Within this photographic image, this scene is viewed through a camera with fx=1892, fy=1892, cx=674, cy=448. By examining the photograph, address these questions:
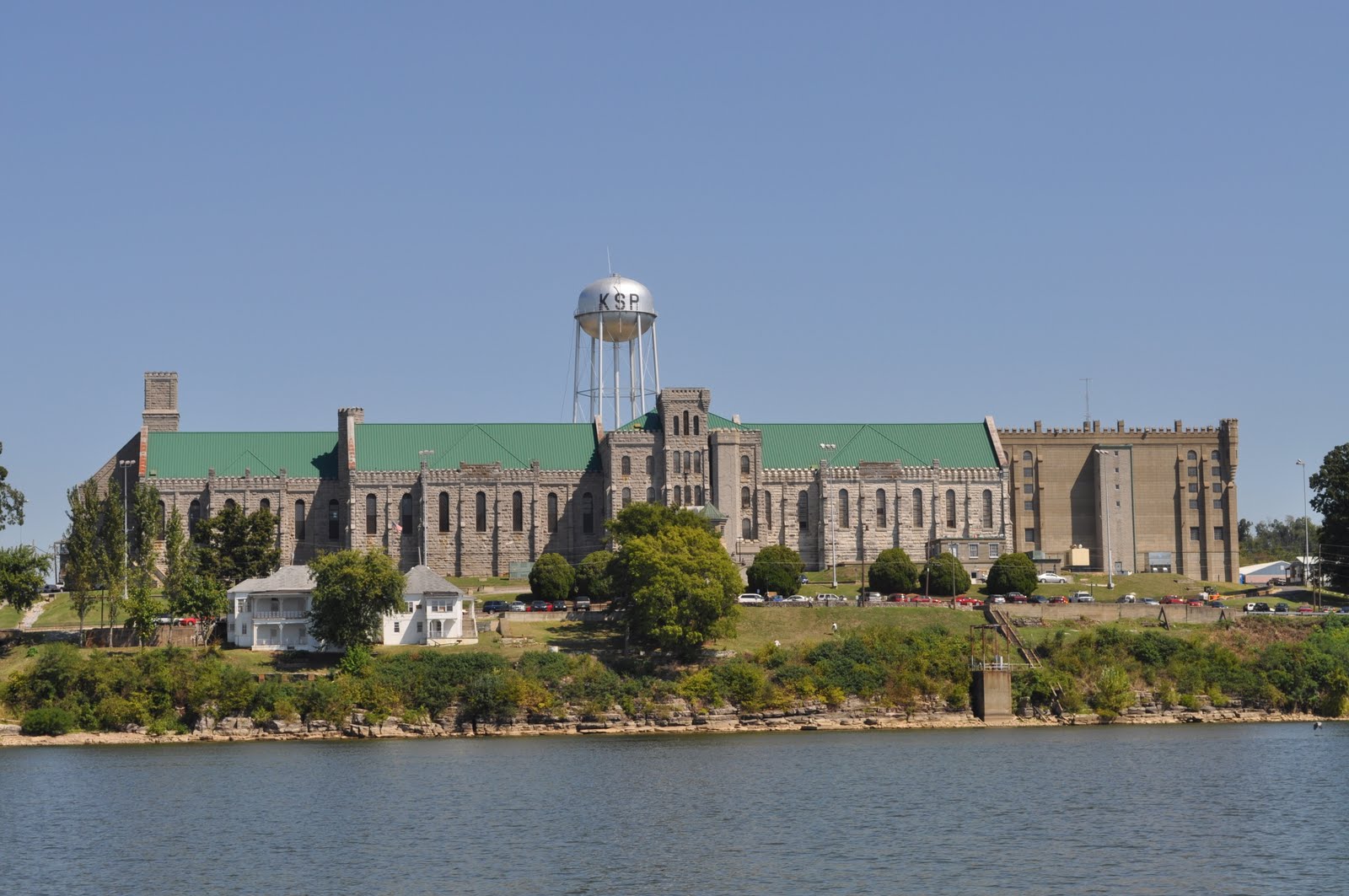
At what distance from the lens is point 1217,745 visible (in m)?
88.3

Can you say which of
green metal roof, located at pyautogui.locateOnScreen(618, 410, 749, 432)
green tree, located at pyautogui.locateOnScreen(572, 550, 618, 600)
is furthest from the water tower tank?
green tree, located at pyautogui.locateOnScreen(572, 550, 618, 600)

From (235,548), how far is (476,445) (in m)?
29.9

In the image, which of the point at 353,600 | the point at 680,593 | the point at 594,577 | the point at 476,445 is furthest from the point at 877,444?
the point at 353,600

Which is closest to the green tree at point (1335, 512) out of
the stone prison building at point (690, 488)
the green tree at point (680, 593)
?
the stone prison building at point (690, 488)

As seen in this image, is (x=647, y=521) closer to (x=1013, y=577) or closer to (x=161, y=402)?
(x=1013, y=577)

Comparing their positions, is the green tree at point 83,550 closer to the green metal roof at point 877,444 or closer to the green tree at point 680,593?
the green tree at point 680,593

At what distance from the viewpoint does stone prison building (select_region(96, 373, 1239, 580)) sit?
459 feet

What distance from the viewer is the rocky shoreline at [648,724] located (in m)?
96.2

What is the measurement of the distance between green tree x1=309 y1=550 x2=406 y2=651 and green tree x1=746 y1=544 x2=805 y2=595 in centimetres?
2815

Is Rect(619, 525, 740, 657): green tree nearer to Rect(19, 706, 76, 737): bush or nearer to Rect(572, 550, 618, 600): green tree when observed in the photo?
Rect(572, 550, 618, 600): green tree

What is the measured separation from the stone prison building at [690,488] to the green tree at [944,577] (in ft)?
31.2

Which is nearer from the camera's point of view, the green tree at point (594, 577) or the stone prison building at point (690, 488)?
the green tree at point (594, 577)

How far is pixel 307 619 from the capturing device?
108188mm

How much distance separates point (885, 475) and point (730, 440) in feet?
42.7
